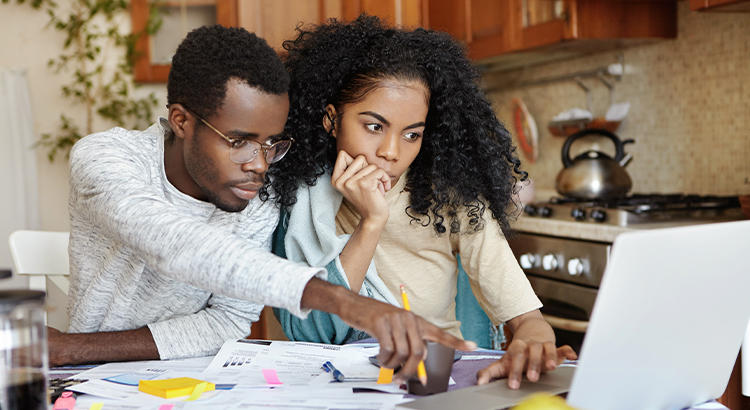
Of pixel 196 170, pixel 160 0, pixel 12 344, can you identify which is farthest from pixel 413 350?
pixel 160 0

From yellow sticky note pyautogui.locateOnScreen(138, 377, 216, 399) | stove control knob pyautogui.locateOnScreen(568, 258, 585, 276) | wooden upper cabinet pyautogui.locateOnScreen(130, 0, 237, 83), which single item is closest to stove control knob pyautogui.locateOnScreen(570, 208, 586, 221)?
stove control knob pyautogui.locateOnScreen(568, 258, 585, 276)

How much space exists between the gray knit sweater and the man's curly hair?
0.15 m

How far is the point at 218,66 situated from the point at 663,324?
74 cm

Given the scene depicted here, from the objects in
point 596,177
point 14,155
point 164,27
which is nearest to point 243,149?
point 596,177

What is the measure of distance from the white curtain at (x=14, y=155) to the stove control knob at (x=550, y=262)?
2.53 meters

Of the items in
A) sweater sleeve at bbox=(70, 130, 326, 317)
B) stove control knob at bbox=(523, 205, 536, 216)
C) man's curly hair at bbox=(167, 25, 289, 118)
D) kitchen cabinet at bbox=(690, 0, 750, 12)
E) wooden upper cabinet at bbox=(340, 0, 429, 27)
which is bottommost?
stove control knob at bbox=(523, 205, 536, 216)

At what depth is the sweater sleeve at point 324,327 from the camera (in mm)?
1144

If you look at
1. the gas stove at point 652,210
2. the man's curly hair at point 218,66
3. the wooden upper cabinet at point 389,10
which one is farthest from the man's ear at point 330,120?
the wooden upper cabinet at point 389,10

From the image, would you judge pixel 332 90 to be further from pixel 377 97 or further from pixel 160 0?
pixel 160 0

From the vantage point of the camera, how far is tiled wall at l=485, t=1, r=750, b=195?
205cm

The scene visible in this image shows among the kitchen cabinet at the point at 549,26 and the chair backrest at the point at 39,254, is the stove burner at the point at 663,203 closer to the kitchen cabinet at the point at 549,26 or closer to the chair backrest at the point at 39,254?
the kitchen cabinet at the point at 549,26

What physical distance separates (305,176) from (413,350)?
649 mm

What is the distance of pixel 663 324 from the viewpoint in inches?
25.5

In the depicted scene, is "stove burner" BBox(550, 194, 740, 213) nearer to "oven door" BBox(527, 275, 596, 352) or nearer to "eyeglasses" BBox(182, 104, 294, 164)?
"oven door" BBox(527, 275, 596, 352)
